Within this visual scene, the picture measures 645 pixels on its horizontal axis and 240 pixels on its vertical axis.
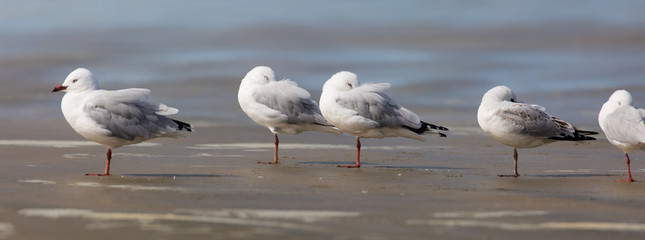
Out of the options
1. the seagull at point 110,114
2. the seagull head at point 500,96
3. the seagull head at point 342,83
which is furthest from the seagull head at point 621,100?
the seagull at point 110,114

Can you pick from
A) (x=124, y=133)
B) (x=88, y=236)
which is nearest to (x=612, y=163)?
(x=124, y=133)

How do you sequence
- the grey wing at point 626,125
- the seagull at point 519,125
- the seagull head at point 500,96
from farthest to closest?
the seagull head at point 500,96, the seagull at point 519,125, the grey wing at point 626,125

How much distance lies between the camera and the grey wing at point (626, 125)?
980 cm

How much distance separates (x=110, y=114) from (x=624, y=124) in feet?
16.0

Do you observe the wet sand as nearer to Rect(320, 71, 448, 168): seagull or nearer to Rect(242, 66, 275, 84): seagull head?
Rect(320, 71, 448, 168): seagull

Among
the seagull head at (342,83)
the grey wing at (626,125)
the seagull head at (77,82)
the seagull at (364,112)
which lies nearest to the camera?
the grey wing at (626,125)

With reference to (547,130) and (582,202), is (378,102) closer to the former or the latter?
(547,130)

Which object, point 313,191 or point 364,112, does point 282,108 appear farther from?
point 313,191

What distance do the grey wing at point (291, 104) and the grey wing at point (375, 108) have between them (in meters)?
0.41

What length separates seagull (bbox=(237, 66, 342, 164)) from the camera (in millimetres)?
11719

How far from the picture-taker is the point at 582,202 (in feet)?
26.5

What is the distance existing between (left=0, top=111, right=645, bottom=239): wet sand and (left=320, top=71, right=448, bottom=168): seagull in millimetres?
316

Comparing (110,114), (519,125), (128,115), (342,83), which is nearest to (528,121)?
(519,125)

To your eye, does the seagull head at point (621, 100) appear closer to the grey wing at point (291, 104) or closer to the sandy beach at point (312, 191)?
the sandy beach at point (312, 191)
